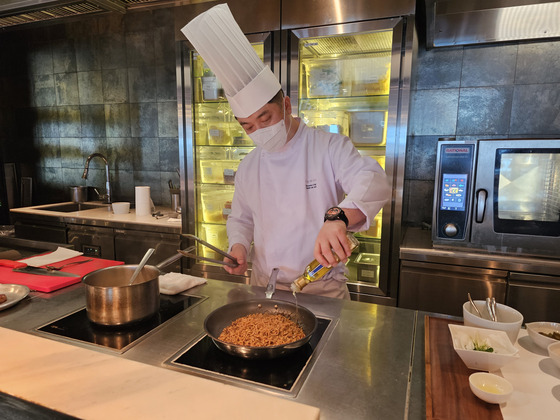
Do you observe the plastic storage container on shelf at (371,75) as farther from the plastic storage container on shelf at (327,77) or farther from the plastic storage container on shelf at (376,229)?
the plastic storage container on shelf at (376,229)

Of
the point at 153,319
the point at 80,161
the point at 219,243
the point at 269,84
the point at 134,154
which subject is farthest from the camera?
the point at 80,161

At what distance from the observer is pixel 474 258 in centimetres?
246

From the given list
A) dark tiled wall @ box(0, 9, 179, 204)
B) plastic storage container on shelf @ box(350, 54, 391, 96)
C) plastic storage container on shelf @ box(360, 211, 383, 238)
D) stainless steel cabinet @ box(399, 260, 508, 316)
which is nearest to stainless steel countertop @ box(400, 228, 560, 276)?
stainless steel cabinet @ box(399, 260, 508, 316)

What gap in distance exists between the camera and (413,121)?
3254 millimetres

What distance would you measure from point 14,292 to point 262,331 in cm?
111

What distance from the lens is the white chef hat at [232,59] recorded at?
1.60 metres

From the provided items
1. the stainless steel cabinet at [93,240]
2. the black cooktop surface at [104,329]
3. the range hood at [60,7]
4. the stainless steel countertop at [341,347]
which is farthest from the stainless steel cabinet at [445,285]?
the stainless steel cabinet at [93,240]

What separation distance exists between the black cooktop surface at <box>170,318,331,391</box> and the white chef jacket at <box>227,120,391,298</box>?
0.70 m

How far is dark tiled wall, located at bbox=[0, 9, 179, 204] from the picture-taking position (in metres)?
4.07

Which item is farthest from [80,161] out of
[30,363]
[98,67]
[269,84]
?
[30,363]

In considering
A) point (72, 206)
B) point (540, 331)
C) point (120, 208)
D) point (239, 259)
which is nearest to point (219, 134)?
point (120, 208)

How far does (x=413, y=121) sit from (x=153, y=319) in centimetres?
278

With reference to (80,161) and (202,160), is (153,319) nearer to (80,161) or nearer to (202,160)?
(202,160)

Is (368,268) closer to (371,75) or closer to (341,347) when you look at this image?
(371,75)
